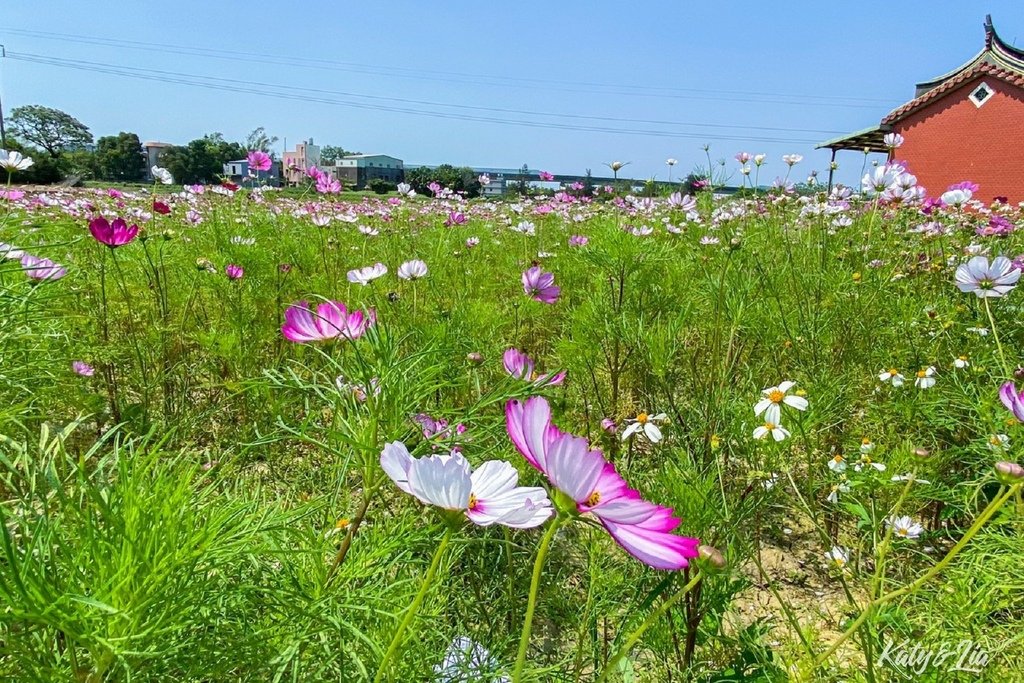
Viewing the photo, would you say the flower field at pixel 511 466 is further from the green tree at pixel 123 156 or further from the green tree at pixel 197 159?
the green tree at pixel 123 156

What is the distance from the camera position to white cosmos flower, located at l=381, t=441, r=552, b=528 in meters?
0.38

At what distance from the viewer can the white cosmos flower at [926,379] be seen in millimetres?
1226

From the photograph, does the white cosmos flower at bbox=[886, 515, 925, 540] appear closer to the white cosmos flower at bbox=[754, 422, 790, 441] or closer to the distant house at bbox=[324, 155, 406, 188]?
the white cosmos flower at bbox=[754, 422, 790, 441]

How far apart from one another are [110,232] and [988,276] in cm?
191

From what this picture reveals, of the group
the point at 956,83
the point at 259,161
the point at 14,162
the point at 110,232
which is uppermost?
the point at 956,83

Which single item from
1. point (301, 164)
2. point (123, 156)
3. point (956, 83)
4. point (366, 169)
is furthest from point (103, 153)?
point (956, 83)

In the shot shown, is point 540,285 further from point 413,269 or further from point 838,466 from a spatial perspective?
point 838,466

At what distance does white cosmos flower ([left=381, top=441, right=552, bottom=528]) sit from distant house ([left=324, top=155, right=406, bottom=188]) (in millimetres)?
15171

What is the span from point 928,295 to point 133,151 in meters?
36.4

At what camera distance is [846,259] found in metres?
2.37

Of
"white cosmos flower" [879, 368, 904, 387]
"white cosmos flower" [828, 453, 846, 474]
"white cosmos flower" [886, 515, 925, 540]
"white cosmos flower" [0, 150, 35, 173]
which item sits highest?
"white cosmos flower" [0, 150, 35, 173]

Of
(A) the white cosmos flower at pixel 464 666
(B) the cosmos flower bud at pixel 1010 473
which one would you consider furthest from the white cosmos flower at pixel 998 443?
(A) the white cosmos flower at pixel 464 666

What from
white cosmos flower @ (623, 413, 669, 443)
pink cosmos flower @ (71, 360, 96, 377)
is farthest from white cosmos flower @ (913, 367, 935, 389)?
pink cosmos flower @ (71, 360, 96, 377)

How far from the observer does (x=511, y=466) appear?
1.55 feet
